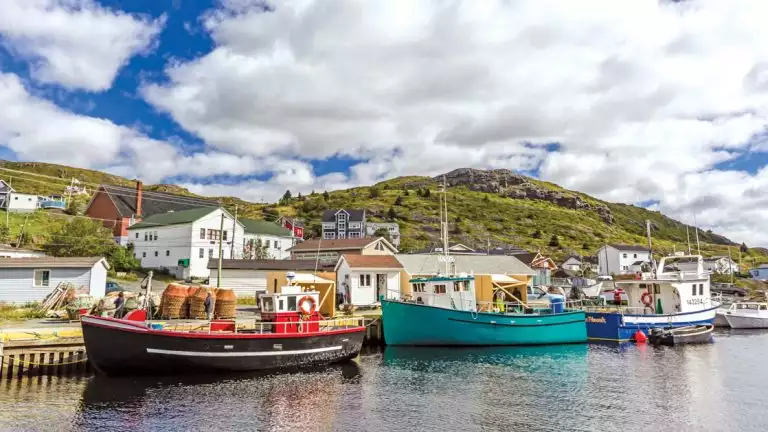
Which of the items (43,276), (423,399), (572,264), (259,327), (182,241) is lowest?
(423,399)

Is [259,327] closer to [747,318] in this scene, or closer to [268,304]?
[268,304]

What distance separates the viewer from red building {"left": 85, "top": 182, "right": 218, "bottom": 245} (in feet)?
237

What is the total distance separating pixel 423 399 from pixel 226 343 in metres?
9.26

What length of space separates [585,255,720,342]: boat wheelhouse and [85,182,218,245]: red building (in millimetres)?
59532

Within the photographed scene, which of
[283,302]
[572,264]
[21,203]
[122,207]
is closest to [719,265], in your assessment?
[572,264]

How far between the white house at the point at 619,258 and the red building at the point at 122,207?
250ft

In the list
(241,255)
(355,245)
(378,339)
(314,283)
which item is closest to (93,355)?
(314,283)

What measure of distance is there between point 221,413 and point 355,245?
1675 inches

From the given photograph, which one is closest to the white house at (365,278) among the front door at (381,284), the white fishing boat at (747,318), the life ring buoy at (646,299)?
the front door at (381,284)

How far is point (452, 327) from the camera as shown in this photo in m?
32.2

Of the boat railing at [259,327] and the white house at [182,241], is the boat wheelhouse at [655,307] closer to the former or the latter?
the boat railing at [259,327]

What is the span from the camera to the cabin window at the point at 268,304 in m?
25.5

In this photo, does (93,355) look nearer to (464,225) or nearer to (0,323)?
(0,323)

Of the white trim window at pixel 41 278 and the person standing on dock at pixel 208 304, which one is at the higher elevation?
the white trim window at pixel 41 278
